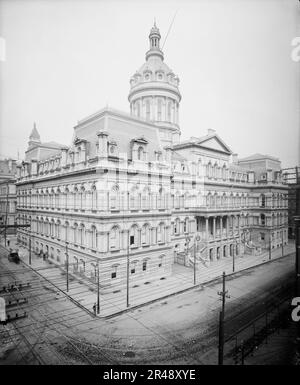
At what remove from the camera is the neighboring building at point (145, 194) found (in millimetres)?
27734

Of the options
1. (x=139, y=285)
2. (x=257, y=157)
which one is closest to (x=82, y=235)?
(x=139, y=285)

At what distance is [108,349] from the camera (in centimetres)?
1681

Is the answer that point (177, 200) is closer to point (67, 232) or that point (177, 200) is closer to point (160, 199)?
point (160, 199)

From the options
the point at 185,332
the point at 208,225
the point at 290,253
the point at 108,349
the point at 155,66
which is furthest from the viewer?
the point at 155,66

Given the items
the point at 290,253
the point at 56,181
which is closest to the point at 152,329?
the point at 56,181

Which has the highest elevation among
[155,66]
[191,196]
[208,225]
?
[155,66]

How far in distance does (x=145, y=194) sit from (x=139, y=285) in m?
10.6

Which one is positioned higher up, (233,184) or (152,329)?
(233,184)

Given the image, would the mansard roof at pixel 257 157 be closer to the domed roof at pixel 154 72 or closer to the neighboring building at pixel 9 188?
the domed roof at pixel 154 72

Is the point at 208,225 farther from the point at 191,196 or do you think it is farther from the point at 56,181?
the point at 56,181

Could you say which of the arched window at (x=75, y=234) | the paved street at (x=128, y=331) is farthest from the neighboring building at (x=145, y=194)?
the paved street at (x=128, y=331)

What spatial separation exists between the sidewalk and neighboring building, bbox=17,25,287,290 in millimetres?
1325
